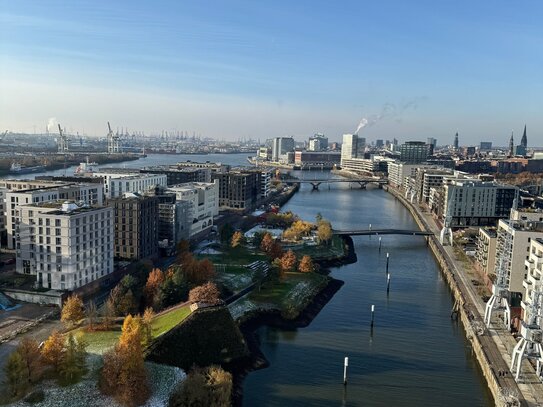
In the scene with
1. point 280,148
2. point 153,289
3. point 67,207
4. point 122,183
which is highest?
point 280,148

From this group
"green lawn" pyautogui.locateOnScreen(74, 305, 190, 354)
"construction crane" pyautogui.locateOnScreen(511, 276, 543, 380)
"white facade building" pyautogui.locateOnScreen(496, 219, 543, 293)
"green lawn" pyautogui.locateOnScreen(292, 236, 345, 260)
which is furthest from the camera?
"green lawn" pyautogui.locateOnScreen(292, 236, 345, 260)

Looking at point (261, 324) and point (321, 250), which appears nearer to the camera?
point (261, 324)

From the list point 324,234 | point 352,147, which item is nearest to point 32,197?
point 324,234

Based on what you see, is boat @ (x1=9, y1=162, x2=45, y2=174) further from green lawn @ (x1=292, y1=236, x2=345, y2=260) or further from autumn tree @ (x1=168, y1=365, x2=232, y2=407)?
autumn tree @ (x1=168, y1=365, x2=232, y2=407)

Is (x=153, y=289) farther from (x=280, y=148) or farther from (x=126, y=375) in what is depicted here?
(x=280, y=148)

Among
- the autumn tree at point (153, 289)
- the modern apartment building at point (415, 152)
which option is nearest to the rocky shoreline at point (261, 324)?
the autumn tree at point (153, 289)

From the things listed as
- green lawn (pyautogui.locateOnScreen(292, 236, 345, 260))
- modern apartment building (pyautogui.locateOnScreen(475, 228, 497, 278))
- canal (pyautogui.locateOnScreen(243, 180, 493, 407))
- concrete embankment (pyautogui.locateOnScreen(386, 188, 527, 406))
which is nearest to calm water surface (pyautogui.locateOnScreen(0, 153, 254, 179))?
green lawn (pyautogui.locateOnScreen(292, 236, 345, 260))

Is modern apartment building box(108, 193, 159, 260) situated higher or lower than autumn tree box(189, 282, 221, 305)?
higher

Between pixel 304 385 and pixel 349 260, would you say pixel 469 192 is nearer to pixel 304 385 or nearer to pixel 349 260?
pixel 349 260
